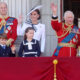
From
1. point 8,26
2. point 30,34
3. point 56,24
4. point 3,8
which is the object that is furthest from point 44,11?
point 56,24

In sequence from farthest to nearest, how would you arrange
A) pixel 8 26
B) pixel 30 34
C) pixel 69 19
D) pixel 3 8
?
pixel 8 26
pixel 3 8
pixel 30 34
pixel 69 19

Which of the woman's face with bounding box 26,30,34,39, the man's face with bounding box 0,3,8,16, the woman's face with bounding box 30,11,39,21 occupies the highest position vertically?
the man's face with bounding box 0,3,8,16

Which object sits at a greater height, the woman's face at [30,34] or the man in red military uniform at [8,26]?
the man in red military uniform at [8,26]

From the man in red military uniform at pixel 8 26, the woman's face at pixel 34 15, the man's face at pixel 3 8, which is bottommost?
the man in red military uniform at pixel 8 26

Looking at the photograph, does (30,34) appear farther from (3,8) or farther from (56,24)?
(3,8)

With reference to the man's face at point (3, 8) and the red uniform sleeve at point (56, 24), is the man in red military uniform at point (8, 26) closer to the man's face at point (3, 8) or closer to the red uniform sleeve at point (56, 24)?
the man's face at point (3, 8)

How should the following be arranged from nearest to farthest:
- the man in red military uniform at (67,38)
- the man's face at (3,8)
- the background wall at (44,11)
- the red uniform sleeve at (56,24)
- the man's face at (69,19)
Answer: the red uniform sleeve at (56,24) < the man's face at (69,19) < the man in red military uniform at (67,38) < the man's face at (3,8) < the background wall at (44,11)

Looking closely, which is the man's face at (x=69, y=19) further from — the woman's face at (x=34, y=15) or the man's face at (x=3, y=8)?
the man's face at (x=3, y=8)

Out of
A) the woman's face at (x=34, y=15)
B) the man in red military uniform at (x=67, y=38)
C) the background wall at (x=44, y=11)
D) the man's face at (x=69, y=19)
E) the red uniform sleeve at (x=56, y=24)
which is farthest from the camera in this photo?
the background wall at (x=44, y=11)

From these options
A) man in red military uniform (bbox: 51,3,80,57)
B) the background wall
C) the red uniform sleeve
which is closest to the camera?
the red uniform sleeve

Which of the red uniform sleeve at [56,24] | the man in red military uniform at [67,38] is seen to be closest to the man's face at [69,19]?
the man in red military uniform at [67,38]

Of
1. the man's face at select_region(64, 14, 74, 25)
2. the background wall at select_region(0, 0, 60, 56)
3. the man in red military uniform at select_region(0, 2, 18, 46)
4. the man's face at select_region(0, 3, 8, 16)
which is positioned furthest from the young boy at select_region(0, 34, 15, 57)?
the background wall at select_region(0, 0, 60, 56)

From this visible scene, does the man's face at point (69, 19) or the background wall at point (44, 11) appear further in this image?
the background wall at point (44, 11)

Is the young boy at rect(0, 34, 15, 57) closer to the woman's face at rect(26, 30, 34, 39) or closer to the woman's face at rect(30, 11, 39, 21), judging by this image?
the woman's face at rect(26, 30, 34, 39)
